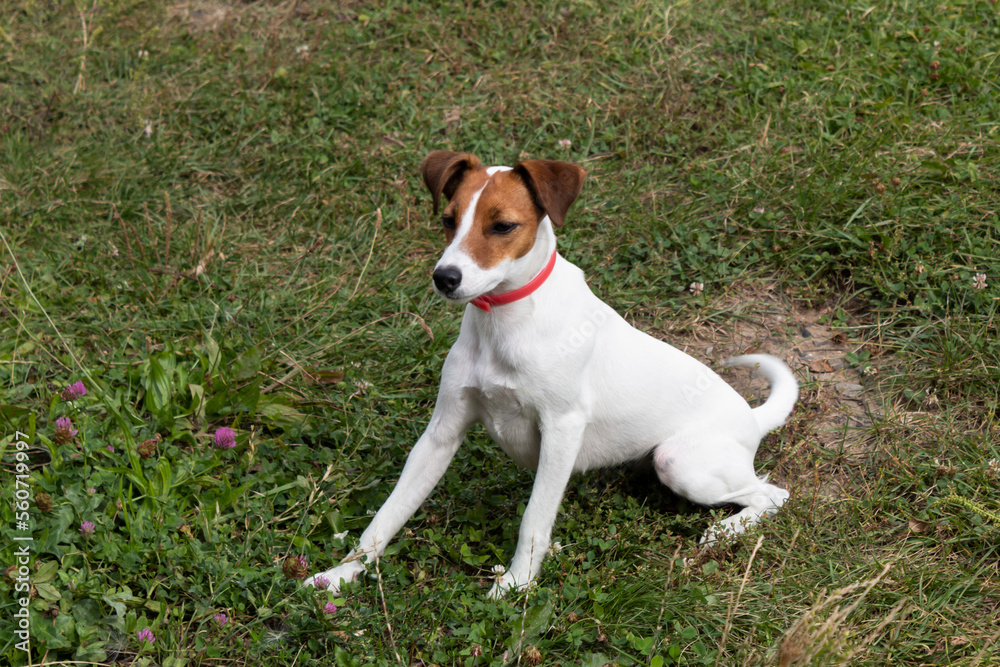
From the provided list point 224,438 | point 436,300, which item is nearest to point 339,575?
point 224,438

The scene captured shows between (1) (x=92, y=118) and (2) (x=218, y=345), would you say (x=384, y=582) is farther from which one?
(1) (x=92, y=118)

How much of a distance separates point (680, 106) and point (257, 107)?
3.11 m

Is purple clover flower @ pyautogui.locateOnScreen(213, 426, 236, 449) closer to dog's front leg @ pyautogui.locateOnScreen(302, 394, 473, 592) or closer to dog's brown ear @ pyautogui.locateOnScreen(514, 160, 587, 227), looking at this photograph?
dog's front leg @ pyautogui.locateOnScreen(302, 394, 473, 592)

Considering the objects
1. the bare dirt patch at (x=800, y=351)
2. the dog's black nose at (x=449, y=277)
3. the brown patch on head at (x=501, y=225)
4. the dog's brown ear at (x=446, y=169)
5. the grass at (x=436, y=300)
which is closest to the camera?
the dog's black nose at (x=449, y=277)

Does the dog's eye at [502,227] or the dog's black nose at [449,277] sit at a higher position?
the dog's eye at [502,227]

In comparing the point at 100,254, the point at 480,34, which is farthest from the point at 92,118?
the point at 480,34

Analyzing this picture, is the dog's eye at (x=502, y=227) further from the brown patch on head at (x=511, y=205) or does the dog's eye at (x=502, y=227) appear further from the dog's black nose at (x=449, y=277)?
the dog's black nose at (x=449, y=277)

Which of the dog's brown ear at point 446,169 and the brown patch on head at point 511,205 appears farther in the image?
the dog's brown ear at point 446,169

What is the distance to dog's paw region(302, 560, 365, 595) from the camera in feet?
10.4

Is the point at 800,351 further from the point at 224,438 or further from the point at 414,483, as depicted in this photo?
the point at 224,438

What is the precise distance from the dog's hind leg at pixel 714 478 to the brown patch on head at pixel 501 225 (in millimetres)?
1129

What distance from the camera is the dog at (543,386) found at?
296 centimetres

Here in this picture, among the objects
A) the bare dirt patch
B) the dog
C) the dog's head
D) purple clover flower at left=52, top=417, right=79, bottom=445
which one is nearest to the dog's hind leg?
the dog

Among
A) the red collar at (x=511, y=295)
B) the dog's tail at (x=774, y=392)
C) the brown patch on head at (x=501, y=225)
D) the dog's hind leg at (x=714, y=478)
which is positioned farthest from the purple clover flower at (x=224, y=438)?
the dog's tail at (x=774, y=392)
